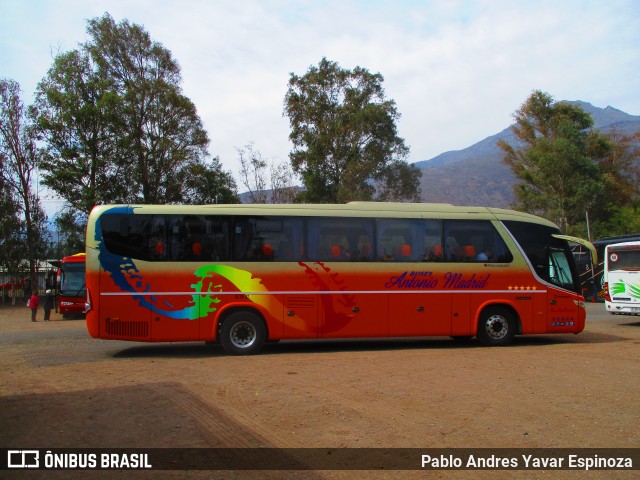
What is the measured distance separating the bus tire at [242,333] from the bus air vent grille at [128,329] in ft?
5.22

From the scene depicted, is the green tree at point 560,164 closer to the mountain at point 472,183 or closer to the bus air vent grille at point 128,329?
the bus air vent grille at point 128,329

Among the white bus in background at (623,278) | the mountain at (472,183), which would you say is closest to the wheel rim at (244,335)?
the white bus in background at (623,278)

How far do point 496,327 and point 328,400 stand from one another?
6.86 metres

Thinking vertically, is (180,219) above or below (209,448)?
above

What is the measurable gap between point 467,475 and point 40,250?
1577 inches

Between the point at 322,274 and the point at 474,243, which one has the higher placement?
the point at 474,243

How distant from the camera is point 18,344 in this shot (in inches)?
583

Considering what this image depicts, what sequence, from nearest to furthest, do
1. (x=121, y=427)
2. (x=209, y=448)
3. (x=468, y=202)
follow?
(x=209, y=448) < (x=121, y=427) < (x=468, y=202)

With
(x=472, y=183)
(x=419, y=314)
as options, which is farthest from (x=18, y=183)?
(x=472, y=183)

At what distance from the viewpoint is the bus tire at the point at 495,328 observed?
13047mm

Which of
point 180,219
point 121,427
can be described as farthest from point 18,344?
point 121,427

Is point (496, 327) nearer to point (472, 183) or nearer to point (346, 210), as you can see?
point (346, 210)

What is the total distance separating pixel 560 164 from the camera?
38781mm

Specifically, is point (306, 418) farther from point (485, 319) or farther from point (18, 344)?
point (18, 344)
